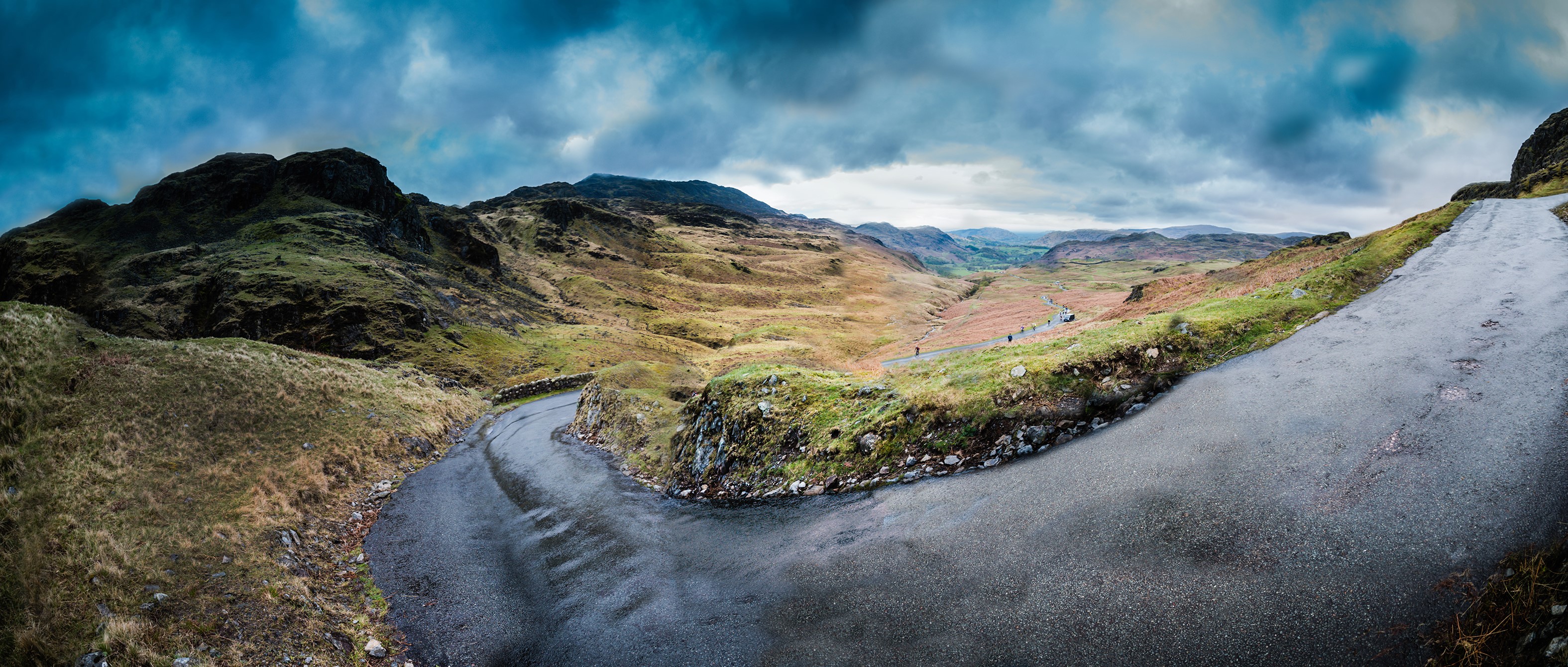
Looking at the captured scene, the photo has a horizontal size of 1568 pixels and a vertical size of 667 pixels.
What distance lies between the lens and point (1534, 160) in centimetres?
6575

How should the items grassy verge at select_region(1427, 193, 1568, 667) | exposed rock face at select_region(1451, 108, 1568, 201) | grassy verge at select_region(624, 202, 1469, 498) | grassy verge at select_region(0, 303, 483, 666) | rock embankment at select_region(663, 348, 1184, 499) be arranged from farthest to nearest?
exposed rock face at select_region(1451, 108, 1568, 201) → grassy verge at select_region(624, 202, 1469, 498) → rock embankment at select_region(663, 348, 1184, 499) → grassy verge at select_region(0, 303, 483, 666) → grassy verge at select_region(1427, 193, 1568, 667)

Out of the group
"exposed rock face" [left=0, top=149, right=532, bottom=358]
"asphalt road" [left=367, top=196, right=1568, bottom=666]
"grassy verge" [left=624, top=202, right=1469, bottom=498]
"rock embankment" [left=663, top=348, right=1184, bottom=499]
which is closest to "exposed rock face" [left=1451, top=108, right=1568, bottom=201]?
"grassy verge" [left=624, top=202, right=1469, bottom=498]

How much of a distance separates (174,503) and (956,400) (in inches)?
906

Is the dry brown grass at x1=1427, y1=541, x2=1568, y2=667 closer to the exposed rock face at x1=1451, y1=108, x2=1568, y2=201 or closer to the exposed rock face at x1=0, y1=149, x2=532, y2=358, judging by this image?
the exposed rock face at x1=1451, y1=108, x2=1568, y2=201

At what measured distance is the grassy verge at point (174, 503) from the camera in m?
9.96

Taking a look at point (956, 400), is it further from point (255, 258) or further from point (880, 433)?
point (255, 258)

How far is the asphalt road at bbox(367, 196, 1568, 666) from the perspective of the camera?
7.18m

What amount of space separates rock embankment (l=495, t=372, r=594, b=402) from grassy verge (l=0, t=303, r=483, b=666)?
97.0 ft

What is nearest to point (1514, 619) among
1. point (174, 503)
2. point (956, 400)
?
point (956, 400)

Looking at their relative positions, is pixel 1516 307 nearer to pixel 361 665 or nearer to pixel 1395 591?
pixel 1395 591

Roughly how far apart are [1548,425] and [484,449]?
129ft

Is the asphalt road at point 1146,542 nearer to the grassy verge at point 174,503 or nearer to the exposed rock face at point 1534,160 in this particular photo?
the grassy verge at point 174,503

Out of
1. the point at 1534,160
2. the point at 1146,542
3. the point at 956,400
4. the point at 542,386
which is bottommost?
the point at 542,386

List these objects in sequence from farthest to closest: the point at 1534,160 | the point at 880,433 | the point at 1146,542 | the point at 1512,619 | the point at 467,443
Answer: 1. the point at 1534,160
2. the point at 467,443
3. the point at 880,433
4. the point at 1146,542
5. the point at 1512,619
